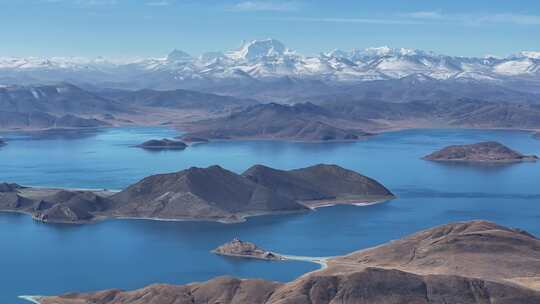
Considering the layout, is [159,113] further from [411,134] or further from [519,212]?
[519,212]

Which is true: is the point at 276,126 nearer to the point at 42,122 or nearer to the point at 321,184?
the point at 42,122

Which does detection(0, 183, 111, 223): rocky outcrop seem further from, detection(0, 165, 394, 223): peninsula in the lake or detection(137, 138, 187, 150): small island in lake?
detection(137, 138, 187, 150): small island in lake

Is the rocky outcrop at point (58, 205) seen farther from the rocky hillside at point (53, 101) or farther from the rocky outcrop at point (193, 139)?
the rocky hillside at point (53, 101)

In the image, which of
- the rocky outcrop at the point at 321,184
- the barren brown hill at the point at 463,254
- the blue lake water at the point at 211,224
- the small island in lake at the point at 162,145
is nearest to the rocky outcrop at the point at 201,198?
the blue lake water at the point at 211,224

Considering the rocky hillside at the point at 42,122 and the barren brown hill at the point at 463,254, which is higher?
the rocky hillside at the point at 42,122

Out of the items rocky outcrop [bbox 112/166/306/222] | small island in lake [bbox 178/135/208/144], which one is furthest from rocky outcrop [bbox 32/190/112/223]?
small island in lake [bbox 178/135/208/144]

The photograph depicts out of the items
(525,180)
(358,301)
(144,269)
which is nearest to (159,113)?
(525,180)
